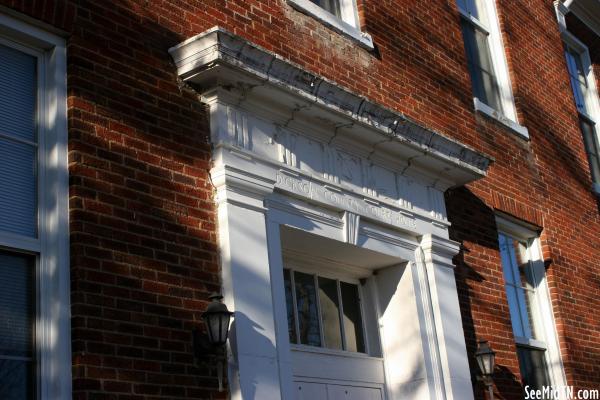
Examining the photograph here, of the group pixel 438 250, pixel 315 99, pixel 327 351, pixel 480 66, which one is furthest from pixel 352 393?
pixel 480 66

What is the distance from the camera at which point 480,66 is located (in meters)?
10.5

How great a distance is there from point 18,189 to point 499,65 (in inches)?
268

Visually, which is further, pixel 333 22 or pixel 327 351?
pixel 333 22

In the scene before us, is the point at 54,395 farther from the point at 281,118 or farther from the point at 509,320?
the point at 509,320

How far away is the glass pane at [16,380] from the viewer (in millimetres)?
4734

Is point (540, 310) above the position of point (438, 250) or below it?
below

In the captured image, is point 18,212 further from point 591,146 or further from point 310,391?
point 591,146

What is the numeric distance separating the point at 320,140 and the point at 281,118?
1.61ft

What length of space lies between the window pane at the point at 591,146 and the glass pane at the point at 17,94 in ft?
29.0

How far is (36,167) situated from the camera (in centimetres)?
529

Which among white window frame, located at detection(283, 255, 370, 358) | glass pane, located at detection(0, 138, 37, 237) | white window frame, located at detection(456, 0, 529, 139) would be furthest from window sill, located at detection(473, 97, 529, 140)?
glass pane, located at detection(0, 138, 37, 237)

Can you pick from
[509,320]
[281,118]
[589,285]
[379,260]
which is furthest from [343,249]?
[589,285]

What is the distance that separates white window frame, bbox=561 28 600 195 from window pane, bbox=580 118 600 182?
0.20 ft

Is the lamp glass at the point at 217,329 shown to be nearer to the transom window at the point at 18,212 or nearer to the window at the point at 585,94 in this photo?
the transom window at the point at 18,212
